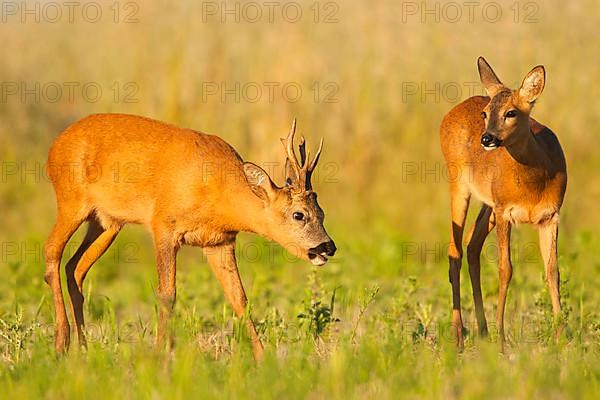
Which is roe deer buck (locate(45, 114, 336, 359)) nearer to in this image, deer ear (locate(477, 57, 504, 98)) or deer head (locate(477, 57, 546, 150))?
deer head (locate(477, 57, 546, 150))

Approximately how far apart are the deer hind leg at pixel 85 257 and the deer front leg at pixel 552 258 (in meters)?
3.68

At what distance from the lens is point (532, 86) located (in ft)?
30.4

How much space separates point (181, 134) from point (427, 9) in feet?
28.5

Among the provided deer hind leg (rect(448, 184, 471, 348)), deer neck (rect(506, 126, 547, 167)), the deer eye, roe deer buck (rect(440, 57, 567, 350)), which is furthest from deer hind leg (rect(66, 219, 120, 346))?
deer neck (rect(506, 126, 547, 167))

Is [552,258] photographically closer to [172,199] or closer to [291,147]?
[291,147]

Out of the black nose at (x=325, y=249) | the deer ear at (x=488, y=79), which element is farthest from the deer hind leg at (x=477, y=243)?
the black nose at (x=325, y=249)

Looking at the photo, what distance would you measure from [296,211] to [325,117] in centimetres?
759

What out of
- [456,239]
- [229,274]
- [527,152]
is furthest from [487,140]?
[229,274]

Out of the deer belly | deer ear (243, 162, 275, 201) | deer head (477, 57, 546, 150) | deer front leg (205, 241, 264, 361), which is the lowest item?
deer front leg (205, 241, 264, 361)

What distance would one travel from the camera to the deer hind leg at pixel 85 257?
978 cm

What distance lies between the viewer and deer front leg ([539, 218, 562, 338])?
935 centimetres

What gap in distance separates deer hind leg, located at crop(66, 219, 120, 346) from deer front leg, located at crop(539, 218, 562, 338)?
368 centimetres

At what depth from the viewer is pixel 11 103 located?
666 inches

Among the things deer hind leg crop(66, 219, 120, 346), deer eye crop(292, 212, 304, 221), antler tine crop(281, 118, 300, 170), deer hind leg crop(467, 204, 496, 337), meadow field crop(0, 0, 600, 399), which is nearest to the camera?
antler tine crop(281, 118, 300, 170)
